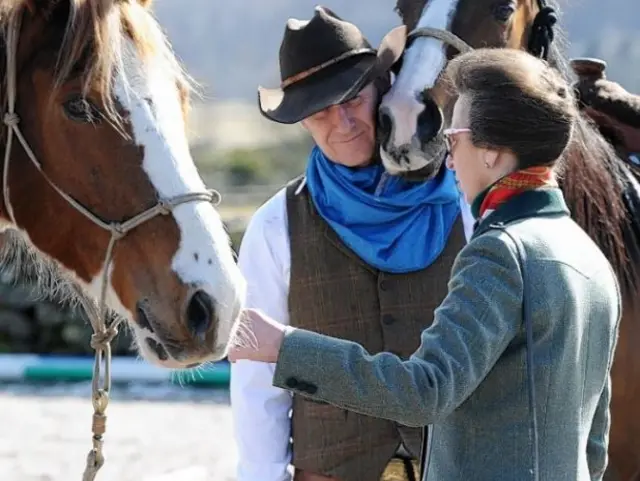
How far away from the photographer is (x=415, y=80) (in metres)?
3.31

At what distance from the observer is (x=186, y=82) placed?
254 centimetres

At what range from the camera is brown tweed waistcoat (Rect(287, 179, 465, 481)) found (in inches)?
104

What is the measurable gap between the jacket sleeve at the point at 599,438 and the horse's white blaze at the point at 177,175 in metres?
0.73

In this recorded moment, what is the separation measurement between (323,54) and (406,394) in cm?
125

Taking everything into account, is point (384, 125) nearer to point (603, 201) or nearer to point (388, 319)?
point (388, 319)

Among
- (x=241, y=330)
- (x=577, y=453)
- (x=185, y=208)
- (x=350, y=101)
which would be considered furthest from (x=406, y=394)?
(x=350, y=101)

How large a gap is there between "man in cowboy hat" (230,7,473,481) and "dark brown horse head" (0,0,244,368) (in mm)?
391

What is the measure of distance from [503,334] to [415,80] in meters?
1.64

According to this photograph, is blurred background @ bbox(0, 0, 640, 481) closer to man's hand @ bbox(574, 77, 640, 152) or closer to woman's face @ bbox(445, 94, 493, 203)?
man's hand @ bbox(574, 77, 640, 152)

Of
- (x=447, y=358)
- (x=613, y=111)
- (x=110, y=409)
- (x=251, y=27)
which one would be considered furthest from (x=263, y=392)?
(x=251, y=27)

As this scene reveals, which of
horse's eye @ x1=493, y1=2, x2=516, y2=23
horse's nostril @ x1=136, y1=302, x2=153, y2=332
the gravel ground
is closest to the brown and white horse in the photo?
horse's eye @ x1=493, y1=2, x2=516, y2=23

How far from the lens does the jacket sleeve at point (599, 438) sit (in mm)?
2076

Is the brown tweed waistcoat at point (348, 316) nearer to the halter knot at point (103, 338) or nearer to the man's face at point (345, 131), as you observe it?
the man's face at point (345, 131)

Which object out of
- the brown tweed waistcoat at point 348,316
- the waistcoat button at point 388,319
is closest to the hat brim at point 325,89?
the brown tweed waistcoat at point 348,316
